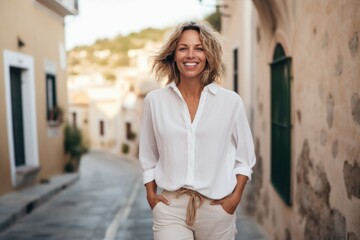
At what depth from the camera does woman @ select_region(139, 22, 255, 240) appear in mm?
2195

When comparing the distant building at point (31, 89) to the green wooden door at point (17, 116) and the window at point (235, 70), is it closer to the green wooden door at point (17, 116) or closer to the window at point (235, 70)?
the green wooden door at point (17, 116)

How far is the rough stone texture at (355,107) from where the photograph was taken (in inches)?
98.5

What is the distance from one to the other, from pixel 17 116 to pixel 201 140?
7982 millimetres

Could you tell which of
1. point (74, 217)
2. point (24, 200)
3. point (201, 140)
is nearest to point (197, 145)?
point (201, 140)

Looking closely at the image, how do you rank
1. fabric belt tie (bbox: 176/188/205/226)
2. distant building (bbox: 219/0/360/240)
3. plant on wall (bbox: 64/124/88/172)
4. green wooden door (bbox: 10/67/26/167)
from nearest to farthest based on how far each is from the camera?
fabric belt tie (bbox: 176/188/205/226), distant building (bbox: 219/0/360/240), green wooden door (bbox: 10/67/26/167), plant on wall (bbox: 64/124/88/172)

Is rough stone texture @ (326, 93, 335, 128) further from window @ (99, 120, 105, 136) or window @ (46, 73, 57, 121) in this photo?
window @ (99, 120, 105, 136)

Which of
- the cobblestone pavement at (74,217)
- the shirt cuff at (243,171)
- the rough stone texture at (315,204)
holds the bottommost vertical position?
the cobblestone pavement at (74,217)

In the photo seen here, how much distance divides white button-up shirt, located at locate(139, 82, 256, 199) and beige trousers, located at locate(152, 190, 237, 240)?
63 millimetres

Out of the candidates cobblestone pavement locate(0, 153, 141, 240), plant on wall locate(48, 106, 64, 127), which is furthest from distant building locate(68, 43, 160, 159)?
cobblestone pavement locate(0, 153, 141, 240)

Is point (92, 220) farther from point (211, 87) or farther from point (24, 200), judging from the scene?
point (211, 87)

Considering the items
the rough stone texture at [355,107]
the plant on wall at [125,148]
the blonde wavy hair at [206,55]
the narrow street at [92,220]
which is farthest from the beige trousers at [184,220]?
the plant on wall at [125,148]

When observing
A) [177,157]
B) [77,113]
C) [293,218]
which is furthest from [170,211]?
[77,113]

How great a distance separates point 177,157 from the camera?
220 centimetres

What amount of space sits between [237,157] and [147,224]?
4.20 meters
